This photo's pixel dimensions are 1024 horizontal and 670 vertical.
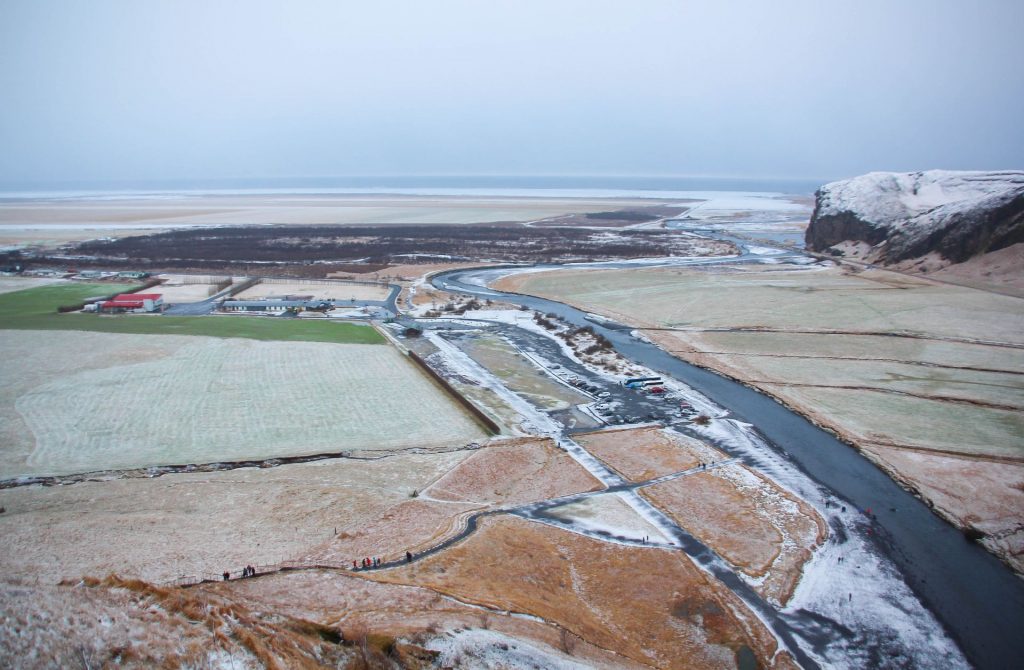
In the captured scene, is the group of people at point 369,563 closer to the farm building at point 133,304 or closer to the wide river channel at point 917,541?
the wide river channel at point 917,541

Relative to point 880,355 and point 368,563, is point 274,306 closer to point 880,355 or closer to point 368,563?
point 368,563

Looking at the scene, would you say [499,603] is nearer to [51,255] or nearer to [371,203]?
[51,255]

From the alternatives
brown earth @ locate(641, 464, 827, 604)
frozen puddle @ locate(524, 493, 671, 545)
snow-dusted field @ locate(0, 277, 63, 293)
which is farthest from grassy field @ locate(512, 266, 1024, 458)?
snow-dusted field @ locate(0, 277, 63, 293)

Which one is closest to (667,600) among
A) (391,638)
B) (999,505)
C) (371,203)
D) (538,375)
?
(391,638)

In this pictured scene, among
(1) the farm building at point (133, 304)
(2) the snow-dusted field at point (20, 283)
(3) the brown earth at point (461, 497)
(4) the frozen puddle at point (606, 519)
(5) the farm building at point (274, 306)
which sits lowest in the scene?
(4) the frozen puddle at point (606, 519)

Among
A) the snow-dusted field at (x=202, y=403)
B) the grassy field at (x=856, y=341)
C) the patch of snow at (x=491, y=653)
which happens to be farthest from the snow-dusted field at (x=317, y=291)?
the patch of snow at (x=491, y=653)

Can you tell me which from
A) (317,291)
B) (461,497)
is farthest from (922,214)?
(461,497)
